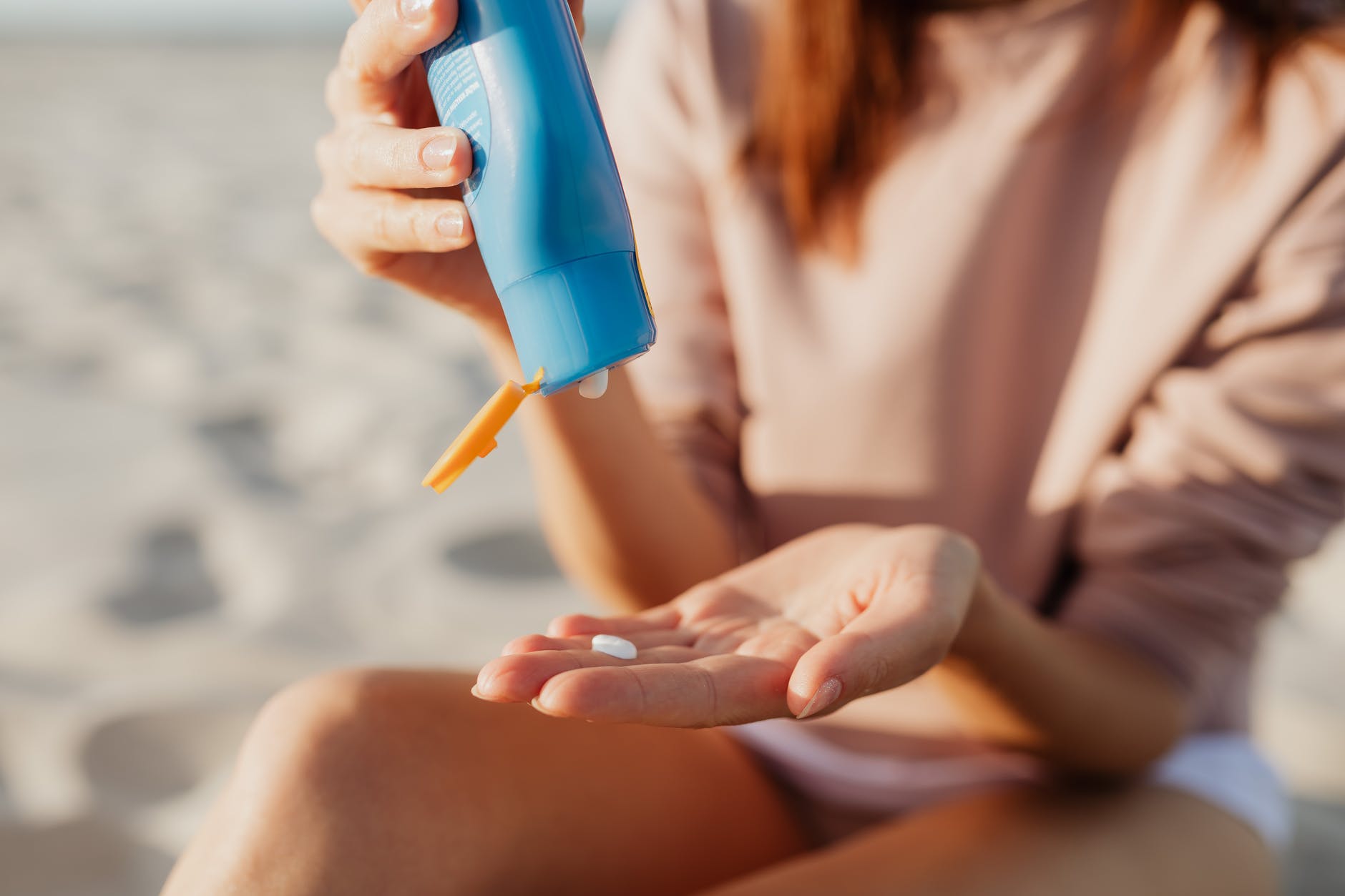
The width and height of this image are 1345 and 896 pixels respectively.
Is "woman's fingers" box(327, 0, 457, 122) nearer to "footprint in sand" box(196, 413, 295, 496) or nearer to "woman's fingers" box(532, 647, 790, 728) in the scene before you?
"woman's fingers" box(532, 647, 790, 728)

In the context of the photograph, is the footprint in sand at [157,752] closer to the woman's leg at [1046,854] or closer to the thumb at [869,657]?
the woman's leg at [1046,854]

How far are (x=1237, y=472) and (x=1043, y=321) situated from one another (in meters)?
0.20

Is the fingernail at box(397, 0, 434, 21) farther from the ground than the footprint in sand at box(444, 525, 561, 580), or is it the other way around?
the fingernail at box(397, 0, 434, 21)

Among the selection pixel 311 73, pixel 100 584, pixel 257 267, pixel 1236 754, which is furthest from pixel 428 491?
pixel 311 73

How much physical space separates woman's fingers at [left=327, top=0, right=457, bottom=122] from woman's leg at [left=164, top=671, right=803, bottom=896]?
339 millimetres

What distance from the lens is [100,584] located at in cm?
131

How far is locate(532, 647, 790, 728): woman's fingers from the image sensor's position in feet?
1.48

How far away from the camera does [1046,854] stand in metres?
0.73

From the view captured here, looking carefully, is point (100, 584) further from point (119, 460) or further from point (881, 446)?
point (881, 446)

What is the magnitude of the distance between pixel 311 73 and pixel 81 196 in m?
5.18

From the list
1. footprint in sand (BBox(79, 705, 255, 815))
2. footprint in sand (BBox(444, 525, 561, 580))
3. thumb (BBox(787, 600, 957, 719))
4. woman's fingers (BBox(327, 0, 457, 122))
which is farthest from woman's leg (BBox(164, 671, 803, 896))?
footprint in sand (BBox(444, 525, 561, 580))

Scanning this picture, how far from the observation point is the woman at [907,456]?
2.03ft

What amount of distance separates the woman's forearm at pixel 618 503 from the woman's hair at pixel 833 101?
273 millimetres

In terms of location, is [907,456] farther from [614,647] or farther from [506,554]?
[506,554]
